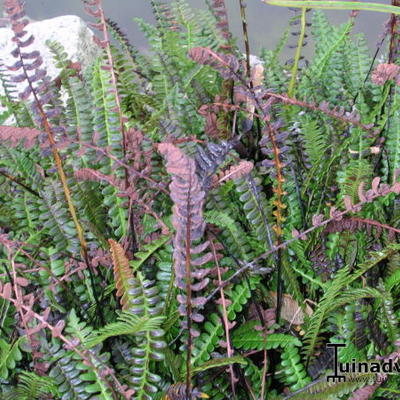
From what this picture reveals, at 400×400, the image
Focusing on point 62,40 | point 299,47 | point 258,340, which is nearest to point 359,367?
point 258,340

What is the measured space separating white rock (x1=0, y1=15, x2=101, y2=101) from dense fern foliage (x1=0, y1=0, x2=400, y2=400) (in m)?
1.42

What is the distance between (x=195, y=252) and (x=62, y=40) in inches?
96.8

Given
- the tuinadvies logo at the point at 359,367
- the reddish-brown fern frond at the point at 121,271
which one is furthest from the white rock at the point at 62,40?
the tuinadvies logo at the point at 359,367

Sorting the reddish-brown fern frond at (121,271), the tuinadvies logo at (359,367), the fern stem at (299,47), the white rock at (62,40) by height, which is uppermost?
the fern stem at (299,47)

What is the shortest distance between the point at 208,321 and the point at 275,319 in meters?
0.13

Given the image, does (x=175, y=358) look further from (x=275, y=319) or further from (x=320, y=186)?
(x=320, y=186)

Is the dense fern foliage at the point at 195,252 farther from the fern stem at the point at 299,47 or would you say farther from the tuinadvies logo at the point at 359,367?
the fern stem at the point at 299,47

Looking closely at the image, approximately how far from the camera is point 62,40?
321cm

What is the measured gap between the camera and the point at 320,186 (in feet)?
5.30

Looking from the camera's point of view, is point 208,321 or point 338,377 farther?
point 208,321

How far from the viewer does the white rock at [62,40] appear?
3.15 meters

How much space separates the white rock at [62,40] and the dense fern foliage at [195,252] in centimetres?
142

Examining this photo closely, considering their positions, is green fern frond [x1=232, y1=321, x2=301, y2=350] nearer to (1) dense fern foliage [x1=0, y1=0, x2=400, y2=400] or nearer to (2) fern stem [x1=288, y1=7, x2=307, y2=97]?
(1) dense fern foliage [x1=0, y1=0, x2=400, y2=400]

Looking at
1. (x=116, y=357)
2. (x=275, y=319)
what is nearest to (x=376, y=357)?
(x=275, y=319)
